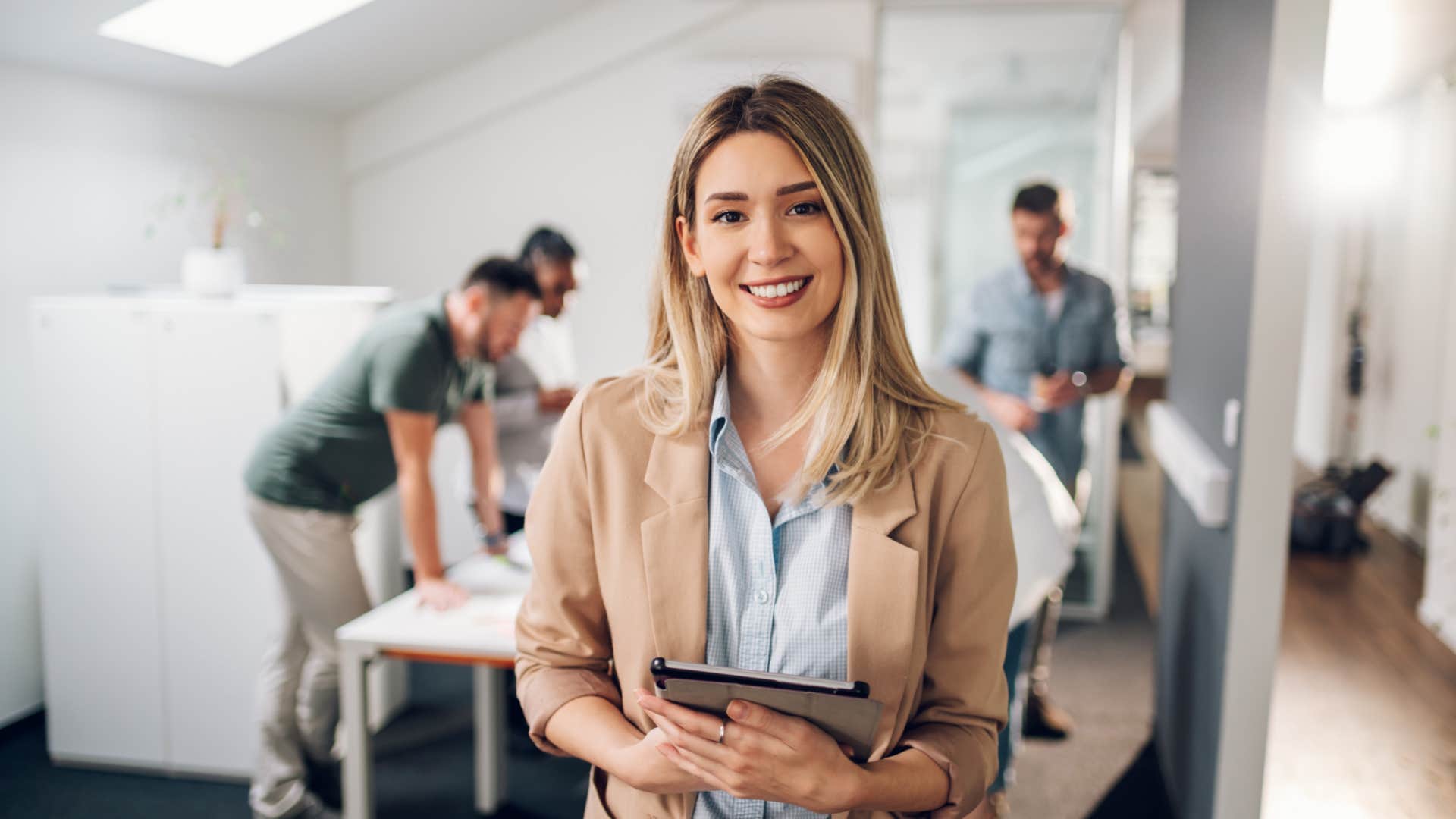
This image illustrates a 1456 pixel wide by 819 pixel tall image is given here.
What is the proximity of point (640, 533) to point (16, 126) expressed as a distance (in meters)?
3.07

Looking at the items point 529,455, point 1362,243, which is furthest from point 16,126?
point 1362,243

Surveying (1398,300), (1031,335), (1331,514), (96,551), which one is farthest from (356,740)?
(1398,300)

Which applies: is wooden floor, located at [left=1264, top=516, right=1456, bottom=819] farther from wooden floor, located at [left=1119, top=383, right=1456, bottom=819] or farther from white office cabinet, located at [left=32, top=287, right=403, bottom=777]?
white office cabinet, located at [left=32, top=287, right=403, bottom=777]

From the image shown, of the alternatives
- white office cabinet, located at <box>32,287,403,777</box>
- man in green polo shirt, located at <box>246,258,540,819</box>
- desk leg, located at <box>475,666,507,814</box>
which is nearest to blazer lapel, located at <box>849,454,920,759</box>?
man in green polo shirt, located at <box>246,258,540,819</box>

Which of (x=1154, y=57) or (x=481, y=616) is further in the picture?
(x=1154, y=57)

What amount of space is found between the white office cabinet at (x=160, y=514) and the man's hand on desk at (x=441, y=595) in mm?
846

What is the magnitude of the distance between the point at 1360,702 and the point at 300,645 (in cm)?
357

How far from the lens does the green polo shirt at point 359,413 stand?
8.52 feet

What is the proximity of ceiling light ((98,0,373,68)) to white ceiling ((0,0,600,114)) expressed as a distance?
4 centimetres

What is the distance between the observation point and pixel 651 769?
1.17 meters

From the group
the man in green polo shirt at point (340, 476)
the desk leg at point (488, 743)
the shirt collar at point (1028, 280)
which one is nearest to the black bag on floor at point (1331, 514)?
the shirt collar at point (1028, 280)

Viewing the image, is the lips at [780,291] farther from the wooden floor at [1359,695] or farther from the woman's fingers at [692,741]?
the wooden floor at [1359,695]

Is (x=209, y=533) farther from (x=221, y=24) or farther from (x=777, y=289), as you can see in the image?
(x=777, y=289)

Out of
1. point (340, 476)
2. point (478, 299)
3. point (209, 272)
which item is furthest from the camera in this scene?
point (209, 272)
